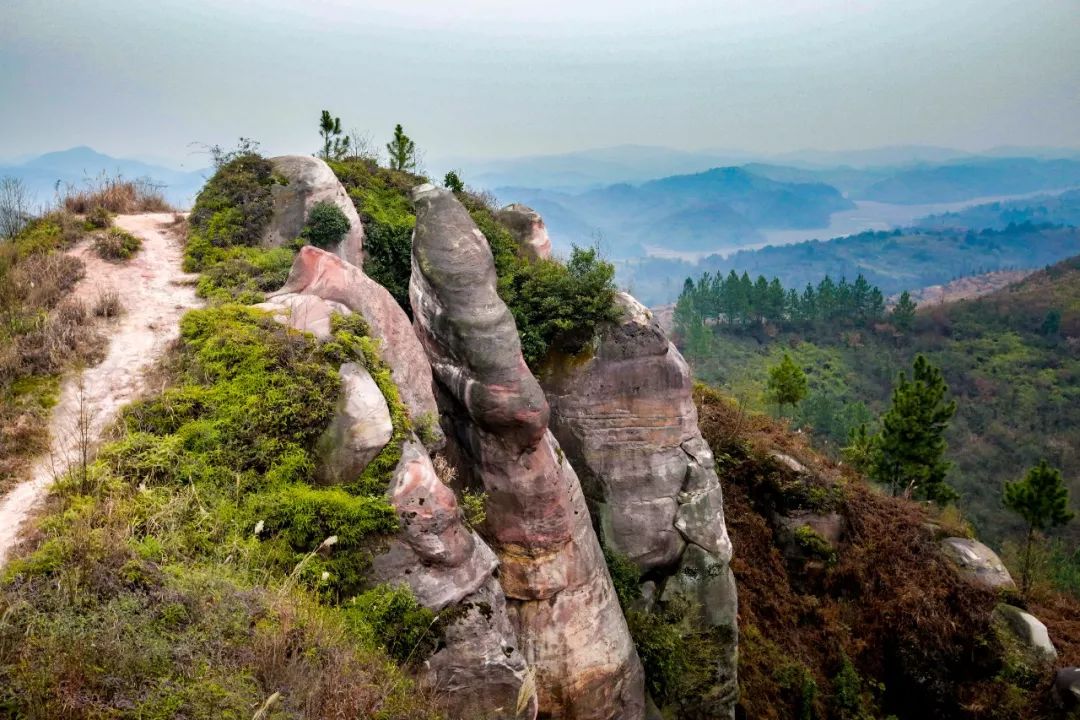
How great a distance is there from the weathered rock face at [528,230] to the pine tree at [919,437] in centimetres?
1960

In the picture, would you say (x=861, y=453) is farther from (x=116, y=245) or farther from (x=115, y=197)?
(x=115, y=197)

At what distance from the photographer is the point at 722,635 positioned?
57.7 feet

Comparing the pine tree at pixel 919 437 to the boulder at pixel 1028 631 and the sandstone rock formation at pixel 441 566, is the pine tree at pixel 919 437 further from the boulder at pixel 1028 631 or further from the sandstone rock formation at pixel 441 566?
the sandstone rock formation at pixel 441 566

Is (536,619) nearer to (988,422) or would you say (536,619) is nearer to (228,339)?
(228,339)

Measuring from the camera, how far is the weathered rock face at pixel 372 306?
1230 cm

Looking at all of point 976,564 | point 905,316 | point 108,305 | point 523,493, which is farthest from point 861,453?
point 905,316

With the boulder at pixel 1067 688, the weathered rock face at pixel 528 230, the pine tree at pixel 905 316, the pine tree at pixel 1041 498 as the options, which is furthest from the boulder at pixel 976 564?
the pine tree at pixel 905 316

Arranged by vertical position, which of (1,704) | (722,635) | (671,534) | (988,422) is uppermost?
(1,704)

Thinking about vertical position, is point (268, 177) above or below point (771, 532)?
above

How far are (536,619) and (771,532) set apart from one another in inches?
492

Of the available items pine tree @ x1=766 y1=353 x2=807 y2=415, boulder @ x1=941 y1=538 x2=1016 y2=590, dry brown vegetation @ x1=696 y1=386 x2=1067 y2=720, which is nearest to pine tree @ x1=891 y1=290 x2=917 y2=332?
pine tree @ x1=766 y1=353 x2=807 y2=415

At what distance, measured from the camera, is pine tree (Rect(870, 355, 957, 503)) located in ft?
95.0

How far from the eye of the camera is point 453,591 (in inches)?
378

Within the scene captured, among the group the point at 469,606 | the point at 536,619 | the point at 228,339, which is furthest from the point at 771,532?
the point at 228,339
